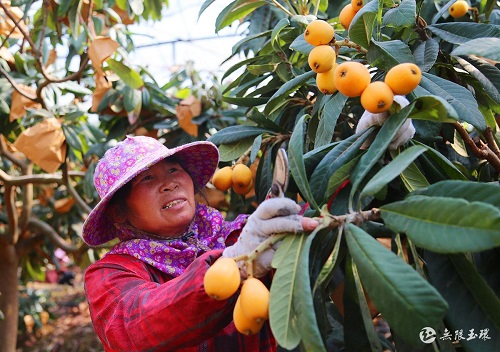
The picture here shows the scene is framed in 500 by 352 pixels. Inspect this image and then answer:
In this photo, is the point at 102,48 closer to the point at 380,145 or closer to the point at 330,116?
the point at 330,116

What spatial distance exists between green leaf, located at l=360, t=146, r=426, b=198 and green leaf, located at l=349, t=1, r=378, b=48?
0.29 m

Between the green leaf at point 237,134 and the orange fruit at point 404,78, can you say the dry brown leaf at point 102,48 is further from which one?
the orange fruit at point 404,78

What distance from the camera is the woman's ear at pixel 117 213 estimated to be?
1.35 metres

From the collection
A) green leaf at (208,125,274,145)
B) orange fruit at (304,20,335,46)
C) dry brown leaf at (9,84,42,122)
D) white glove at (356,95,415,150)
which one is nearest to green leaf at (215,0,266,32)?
green leaf at (208,125,274,145)

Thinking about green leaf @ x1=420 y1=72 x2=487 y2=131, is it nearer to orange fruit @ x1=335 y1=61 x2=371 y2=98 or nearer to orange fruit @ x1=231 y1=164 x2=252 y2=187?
orange fruit @ x1=335 y1=61 x2=371 y2=98

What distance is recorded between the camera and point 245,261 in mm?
834

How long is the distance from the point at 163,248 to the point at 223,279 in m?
0.48

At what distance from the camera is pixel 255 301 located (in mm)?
772

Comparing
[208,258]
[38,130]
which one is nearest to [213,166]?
[208,258]

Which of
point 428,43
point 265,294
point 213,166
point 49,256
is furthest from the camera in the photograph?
point 49,256

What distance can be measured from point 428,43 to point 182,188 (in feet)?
1.94

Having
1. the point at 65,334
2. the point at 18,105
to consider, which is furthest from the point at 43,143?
the point at 65,334

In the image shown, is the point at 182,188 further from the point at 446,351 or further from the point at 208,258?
the point at 446,351

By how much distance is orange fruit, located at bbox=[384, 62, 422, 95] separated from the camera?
2.81 feet
